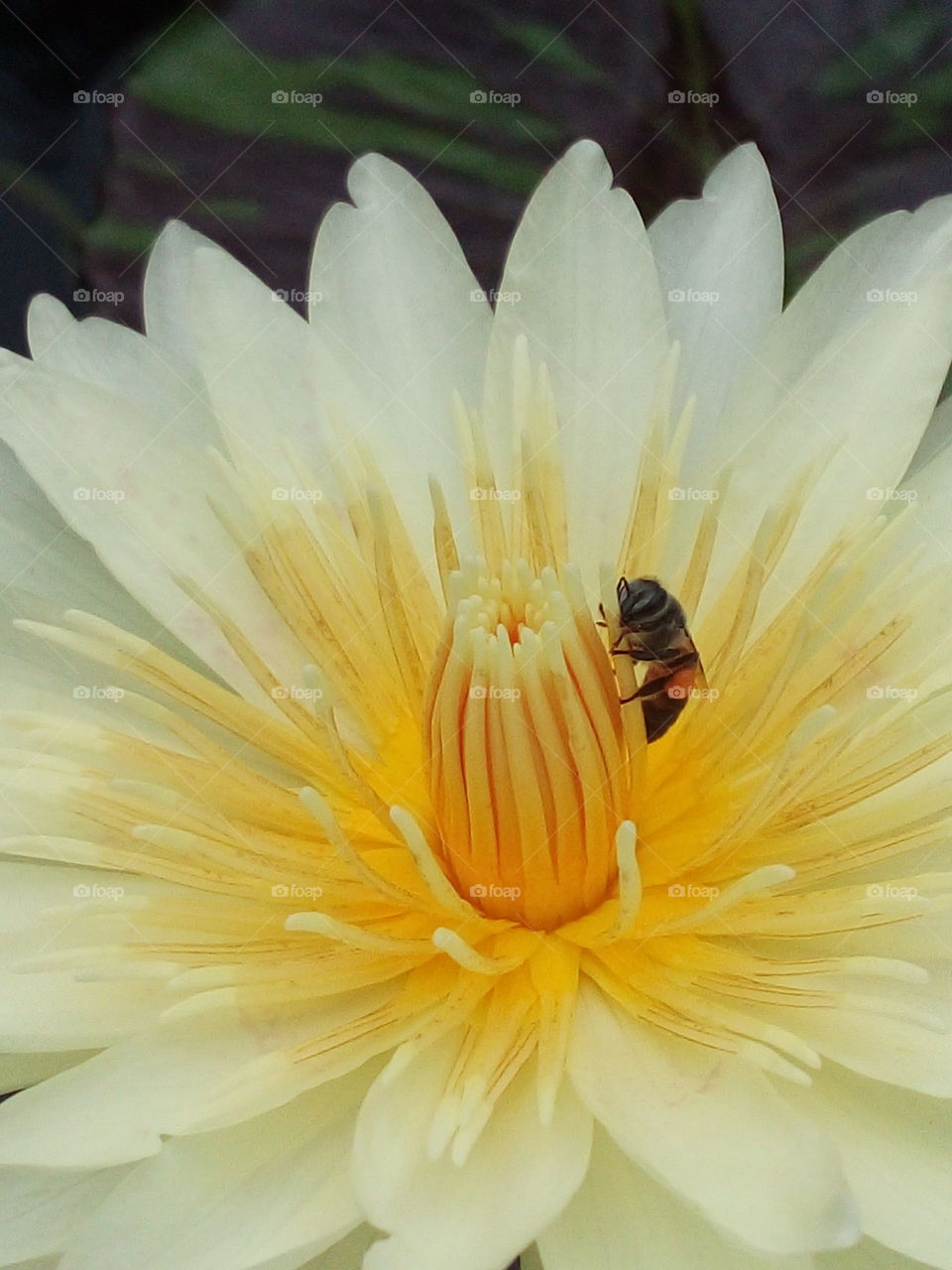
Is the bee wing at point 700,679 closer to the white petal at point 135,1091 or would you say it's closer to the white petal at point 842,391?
the white petal at point 842,391

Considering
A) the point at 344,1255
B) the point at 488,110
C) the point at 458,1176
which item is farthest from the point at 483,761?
the point at 488,110

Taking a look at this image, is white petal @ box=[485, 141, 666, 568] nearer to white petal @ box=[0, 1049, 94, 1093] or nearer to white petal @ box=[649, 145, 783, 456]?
white petal @ box=[649, 145, 783, 456]

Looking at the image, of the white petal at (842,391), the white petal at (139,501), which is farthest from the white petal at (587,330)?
the white petal at (139,501)

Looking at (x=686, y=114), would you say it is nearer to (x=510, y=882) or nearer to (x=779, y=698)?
(x=779, y=698)

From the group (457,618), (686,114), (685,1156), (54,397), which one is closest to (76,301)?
(54,397)

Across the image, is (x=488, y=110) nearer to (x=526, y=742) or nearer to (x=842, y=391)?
(x=842, y=391)

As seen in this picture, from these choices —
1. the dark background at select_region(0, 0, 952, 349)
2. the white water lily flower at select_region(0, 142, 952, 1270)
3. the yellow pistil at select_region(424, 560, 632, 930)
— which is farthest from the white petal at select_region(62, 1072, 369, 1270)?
the dark background at select_region(0, 0, 952, 349)
